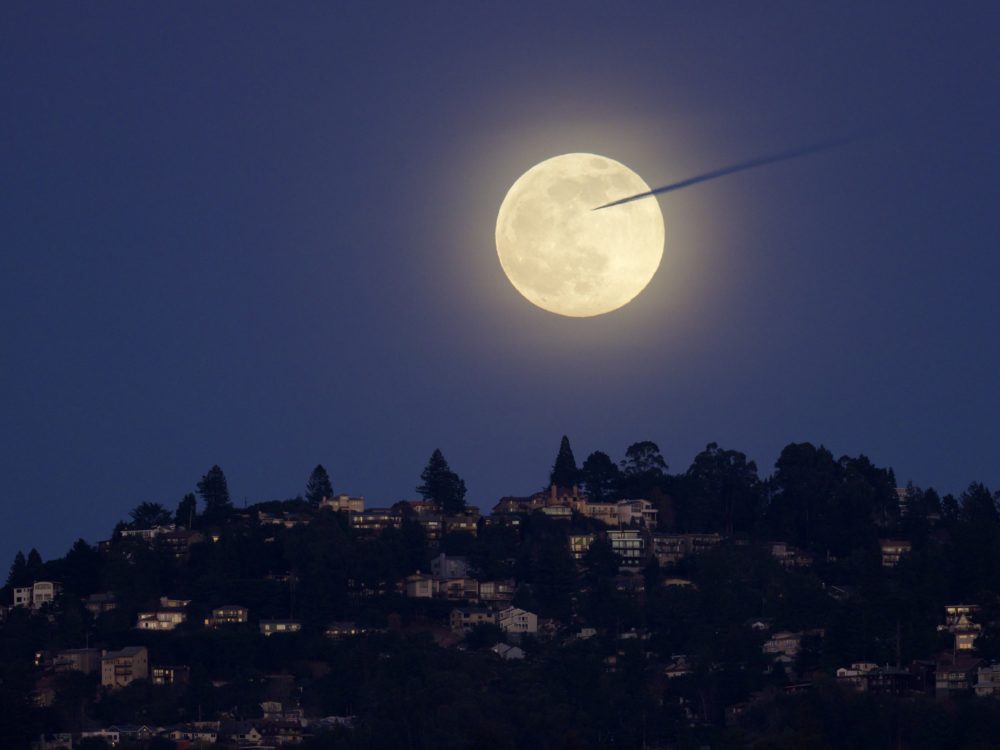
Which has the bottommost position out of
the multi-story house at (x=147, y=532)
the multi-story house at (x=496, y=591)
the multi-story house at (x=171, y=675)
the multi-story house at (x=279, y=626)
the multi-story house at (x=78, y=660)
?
the multi-story house at (x=171, y=675)

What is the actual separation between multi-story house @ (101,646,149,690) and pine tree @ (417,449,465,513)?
103 feet

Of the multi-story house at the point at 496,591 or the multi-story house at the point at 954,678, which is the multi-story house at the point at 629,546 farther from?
the multi-story house at the point at 954,678

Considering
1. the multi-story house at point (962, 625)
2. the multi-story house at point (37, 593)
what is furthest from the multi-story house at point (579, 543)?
the multi-story house at point (37, 593)

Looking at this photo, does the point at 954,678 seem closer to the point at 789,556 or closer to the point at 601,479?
the point at 789,556

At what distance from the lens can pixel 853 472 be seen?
5512 inches

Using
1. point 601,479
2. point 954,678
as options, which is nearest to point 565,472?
point 601,479

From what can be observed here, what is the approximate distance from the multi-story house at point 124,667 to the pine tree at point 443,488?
31291mm

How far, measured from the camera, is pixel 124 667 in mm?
112875

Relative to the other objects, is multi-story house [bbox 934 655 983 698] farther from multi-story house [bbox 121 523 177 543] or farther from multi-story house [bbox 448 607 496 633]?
multi-story house [bbox 121 523 177 543]

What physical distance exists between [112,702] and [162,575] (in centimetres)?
1759

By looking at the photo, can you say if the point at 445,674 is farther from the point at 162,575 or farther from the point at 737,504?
the point at 737,504

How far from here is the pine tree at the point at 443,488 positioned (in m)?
141

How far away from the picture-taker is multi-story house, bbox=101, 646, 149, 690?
11212 centimetres

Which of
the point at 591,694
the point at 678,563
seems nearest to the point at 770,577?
the point at 678,563
